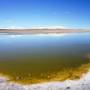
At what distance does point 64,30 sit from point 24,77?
862 mm

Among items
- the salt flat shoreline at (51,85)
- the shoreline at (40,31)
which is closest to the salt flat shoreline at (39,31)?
the shoreline at (40,31)

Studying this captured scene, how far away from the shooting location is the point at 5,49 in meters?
3.09

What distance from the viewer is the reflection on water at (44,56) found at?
9.80 ft

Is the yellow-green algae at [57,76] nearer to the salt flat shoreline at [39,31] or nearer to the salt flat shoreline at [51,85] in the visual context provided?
the salt flat shoreline at [51,85]

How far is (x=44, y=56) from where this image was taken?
123 inches

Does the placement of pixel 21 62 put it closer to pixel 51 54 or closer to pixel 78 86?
pixel 51 54

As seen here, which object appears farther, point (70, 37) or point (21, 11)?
point (70, 37)

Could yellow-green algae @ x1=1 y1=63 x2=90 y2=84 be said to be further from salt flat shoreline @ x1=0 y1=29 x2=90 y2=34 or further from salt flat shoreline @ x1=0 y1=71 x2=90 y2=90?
salt flat shoreline @ x1=0 y1=29 x2=90 y2=34

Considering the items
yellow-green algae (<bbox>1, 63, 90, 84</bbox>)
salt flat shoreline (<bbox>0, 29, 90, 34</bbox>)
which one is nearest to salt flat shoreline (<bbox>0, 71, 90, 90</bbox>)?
yellow-green algae (<bbox>1, 63, 90, 84</bbox>)

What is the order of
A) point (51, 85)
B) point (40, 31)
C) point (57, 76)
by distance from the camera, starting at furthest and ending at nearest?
point (40, 31) < point (57, 76) < point (51, 85)

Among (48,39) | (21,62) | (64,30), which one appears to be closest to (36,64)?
A: (21,62)

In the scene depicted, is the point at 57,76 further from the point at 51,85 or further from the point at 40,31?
the point at 40,31

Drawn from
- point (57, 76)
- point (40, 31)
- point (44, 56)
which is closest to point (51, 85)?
point (57, 76)

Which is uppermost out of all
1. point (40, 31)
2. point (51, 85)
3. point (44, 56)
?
point (40, 31)
